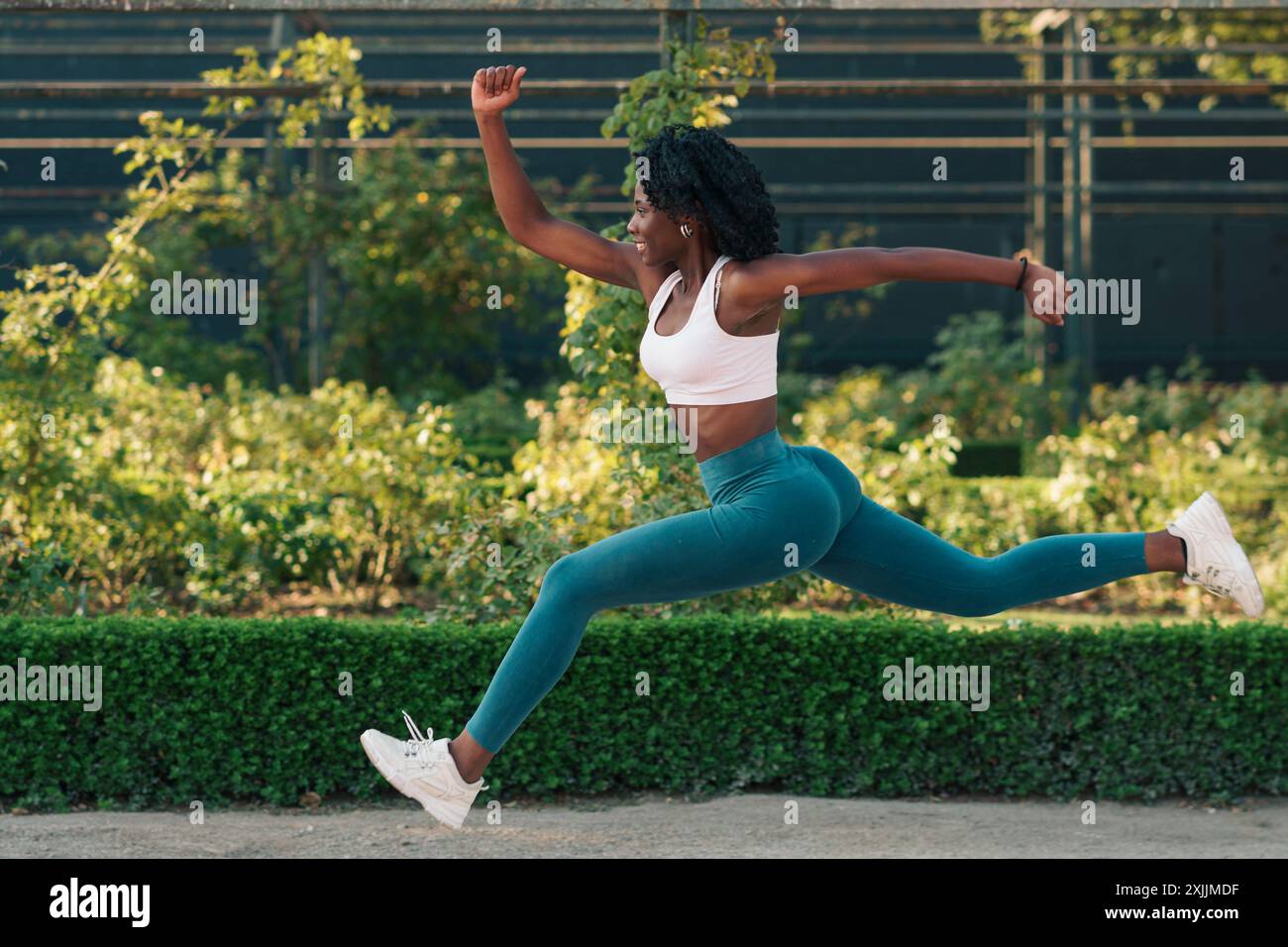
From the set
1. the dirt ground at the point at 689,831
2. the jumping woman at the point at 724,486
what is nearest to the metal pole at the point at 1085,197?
the dirt ground at the point at 689,831

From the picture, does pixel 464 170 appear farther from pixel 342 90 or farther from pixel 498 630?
pixel 498 630

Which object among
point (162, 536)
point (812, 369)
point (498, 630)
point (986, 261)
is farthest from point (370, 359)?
point (986, 261)

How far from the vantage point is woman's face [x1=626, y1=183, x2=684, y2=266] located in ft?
10.5

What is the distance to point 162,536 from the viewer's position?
25.5 feet

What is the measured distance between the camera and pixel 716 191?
10.3 feet

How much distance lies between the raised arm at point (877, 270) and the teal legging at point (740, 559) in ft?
1.14

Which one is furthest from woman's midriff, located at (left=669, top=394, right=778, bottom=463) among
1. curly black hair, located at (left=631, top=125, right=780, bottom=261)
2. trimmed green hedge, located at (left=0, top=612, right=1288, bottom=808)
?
trimmed green hedge, located at (left=0, top=612, right=1288, bottom=808)

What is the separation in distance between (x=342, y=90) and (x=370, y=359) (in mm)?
6757

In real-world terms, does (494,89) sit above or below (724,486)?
above

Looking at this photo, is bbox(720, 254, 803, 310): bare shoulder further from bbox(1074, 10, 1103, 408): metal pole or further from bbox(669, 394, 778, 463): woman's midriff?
bbox(1074, 10, 1103, 408): metal pole

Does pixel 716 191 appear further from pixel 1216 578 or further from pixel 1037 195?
pixel 1037 195

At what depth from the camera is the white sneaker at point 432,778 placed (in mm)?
3078

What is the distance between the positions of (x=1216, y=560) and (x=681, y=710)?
250cm

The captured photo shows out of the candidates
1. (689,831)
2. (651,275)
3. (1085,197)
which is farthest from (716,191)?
(1085,197)
